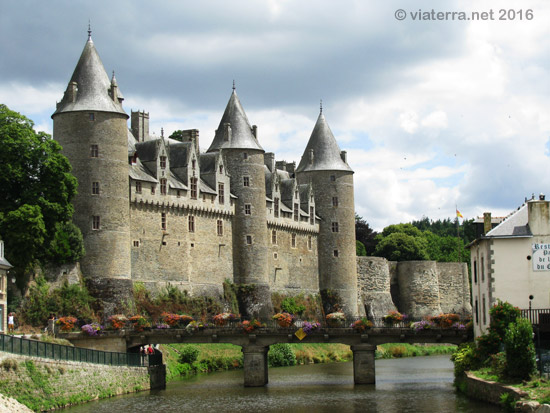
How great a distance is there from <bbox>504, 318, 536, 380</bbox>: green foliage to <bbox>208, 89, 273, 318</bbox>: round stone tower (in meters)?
36.6

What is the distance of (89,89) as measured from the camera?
5638 centimetres

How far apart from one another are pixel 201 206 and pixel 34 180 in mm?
15737

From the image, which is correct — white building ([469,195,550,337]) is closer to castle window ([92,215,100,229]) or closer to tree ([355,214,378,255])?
castle window ([92,215,100,229])

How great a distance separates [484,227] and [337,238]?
37673mm

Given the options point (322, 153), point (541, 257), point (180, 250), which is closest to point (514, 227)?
point (541, 257)

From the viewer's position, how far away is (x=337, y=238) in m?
79.8

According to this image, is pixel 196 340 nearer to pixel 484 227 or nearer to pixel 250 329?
pixel 250 329

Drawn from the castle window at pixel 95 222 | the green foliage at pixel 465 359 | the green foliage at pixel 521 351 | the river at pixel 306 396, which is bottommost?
the river at pixel 306 396

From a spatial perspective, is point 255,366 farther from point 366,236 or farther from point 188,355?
point 366,236

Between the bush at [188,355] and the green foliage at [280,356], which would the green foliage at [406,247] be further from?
the bush at [188,355]

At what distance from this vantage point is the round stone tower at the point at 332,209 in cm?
Answer: 7931

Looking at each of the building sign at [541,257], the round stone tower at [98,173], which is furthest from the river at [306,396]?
the round stone tower at [98,173]

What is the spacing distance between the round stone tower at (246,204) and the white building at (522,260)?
30108 mm

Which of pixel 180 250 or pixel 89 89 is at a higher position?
pixel 89 89
